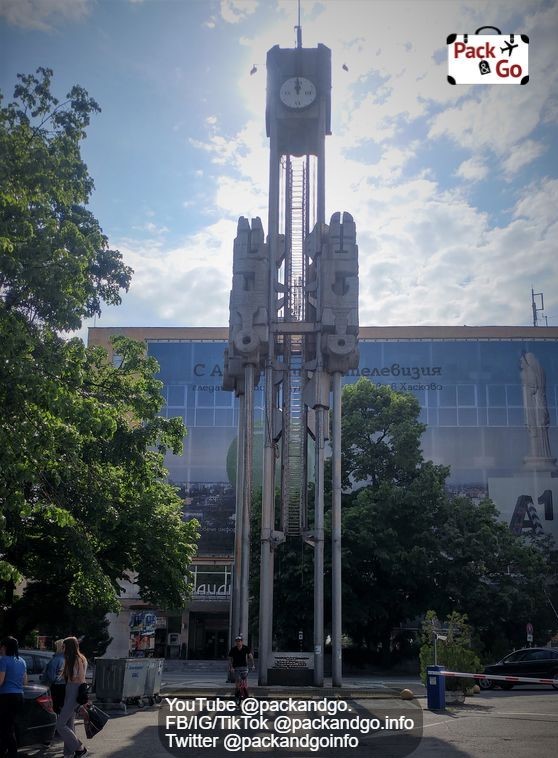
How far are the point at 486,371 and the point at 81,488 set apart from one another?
55.9 m

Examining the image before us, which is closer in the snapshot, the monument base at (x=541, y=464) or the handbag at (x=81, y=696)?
the handbag at (x=81, y=696)

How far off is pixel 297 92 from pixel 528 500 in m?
45.6

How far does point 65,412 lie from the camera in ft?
44.2

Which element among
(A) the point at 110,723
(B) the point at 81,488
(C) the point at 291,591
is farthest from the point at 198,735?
(C) the point at 291,591

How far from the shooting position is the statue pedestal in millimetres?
63969

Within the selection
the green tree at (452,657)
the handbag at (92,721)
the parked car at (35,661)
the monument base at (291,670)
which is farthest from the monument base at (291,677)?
the handbag at (92,721)

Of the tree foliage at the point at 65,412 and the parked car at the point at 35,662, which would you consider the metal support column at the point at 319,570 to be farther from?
the parked car at the point at 35,662

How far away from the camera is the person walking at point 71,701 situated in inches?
414

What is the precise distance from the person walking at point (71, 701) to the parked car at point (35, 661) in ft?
16.7

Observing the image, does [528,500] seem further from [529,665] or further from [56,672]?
[56,672]

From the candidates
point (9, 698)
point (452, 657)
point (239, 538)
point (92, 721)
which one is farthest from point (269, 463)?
point (9, 698)

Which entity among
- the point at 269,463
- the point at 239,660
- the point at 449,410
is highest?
the point at 449,410

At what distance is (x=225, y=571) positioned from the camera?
6184 cm

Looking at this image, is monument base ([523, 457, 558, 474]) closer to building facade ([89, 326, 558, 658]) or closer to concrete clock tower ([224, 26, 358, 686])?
building facade ([89, 326, 558, 658])
